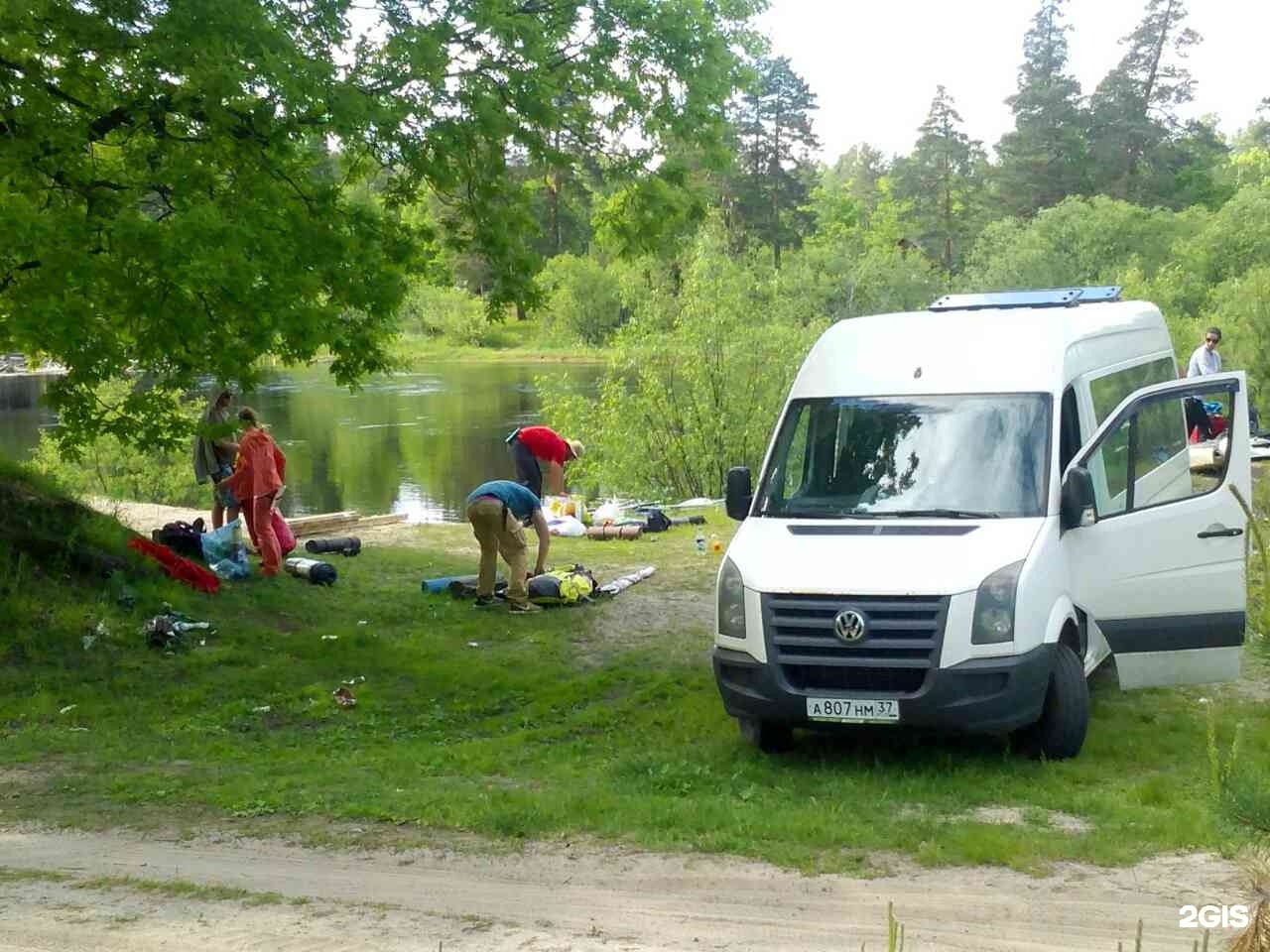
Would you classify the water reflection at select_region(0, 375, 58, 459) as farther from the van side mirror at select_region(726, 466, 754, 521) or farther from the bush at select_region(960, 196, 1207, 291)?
the bush at select_region(960, 196, 1207, 291)

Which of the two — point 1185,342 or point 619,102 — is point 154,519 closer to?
point 619,102

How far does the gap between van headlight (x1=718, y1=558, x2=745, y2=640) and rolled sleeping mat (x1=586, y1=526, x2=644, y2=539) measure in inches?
397

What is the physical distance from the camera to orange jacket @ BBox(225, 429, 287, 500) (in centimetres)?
1391

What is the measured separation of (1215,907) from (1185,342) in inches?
1547

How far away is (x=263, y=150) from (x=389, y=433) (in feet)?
115

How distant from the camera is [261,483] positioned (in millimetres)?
13930

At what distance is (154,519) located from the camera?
712 inches

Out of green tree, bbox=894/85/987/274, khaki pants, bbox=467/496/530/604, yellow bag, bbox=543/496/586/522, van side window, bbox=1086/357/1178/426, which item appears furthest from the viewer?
green tree, bbox=894/85/987/274

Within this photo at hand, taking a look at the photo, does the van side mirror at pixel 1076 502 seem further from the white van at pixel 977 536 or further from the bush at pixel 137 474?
the bush at pixel 137 474

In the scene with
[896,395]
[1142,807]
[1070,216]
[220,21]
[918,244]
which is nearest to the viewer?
[1142,807]

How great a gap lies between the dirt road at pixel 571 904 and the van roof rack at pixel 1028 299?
537 cm

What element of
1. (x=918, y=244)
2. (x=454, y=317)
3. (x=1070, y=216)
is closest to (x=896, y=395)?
(x=1070, y=216)

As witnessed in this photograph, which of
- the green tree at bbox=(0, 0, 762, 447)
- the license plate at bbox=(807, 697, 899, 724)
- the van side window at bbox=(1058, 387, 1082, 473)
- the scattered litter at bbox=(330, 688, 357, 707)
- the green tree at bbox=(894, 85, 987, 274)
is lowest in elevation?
the scattered litter at bbox=(330, 688, 357, 707)

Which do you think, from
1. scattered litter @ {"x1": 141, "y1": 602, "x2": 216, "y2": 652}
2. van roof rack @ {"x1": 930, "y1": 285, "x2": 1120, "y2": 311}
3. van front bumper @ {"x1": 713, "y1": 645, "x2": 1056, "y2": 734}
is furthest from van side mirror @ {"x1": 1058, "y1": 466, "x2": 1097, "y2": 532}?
scattered litter @ {"x1": 141, "y1": 602, "x2": 216, "y2": 652}
